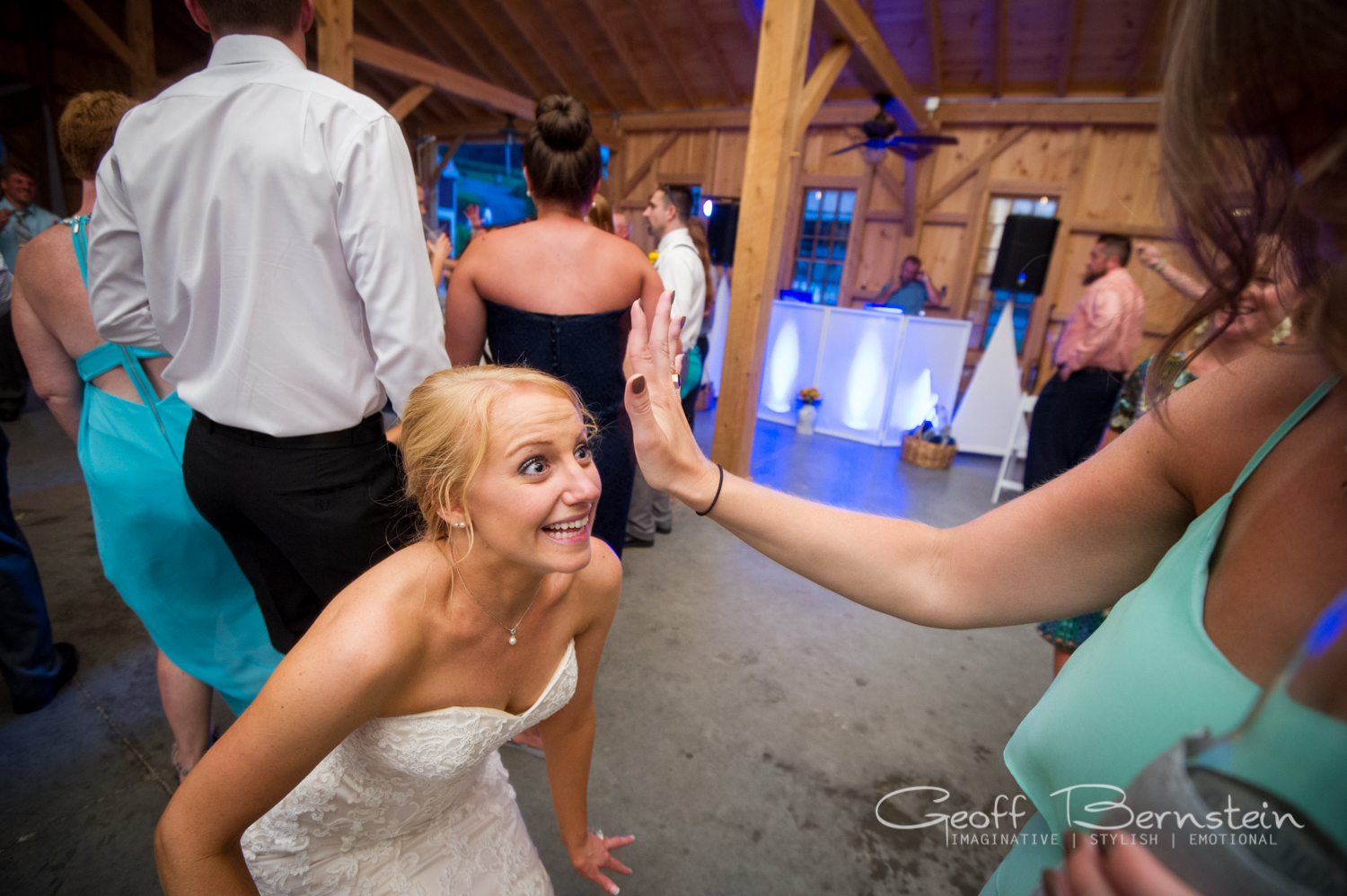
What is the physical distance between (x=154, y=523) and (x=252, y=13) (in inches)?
52.2

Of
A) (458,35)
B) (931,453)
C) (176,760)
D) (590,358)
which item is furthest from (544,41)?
(176,760)

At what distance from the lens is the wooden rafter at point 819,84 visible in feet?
13.7

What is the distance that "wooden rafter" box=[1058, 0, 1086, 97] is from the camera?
20.8ft

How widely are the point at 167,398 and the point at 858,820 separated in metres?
2.46

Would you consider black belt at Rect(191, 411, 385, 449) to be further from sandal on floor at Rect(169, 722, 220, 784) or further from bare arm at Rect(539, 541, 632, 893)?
sandal on floor at Rect(169, 722, 220, 784)

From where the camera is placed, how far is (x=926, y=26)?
718 centimetres

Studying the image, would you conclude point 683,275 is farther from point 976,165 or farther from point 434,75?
point 976,165

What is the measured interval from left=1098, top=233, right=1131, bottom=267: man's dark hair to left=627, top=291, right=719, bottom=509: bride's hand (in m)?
4.61

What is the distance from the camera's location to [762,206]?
13.2 feet

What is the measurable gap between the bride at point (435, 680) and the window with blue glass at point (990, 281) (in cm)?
817

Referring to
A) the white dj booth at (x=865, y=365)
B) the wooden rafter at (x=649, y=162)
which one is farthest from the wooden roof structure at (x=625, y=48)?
the white dj booth at (x=865, y=365)

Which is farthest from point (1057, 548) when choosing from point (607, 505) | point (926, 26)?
point (926, 26)

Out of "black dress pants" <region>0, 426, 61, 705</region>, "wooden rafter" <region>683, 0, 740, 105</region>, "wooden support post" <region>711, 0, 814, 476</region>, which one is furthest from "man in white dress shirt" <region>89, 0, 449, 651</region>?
"wooden rafter" <region>683, 0, 740, 105</region>

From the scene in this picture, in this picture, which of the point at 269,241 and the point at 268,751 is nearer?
the point at 268,751
